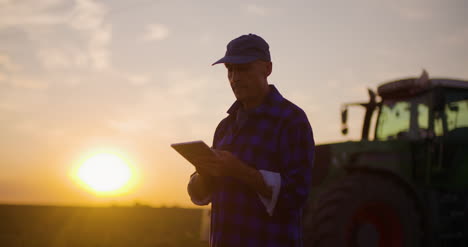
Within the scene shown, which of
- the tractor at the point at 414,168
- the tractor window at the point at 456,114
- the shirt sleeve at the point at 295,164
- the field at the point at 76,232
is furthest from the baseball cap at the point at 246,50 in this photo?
the field at the point at 76,232

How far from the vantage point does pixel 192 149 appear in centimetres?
234

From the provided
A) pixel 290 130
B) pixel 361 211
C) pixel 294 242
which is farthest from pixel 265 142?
pixel 361 211

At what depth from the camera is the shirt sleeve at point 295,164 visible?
7.66 ft

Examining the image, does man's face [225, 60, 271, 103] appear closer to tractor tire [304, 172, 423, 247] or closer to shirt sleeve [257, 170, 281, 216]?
shirt sleeve [257, 170, 281, 216]

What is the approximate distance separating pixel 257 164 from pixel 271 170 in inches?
2.6

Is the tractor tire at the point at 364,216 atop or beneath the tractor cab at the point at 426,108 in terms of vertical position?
beneath

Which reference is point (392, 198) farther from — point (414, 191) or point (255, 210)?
point (255, 210)

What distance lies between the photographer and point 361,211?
Result: 695 cm

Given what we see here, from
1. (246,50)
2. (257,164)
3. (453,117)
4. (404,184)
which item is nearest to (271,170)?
(257,164)

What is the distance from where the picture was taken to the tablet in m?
2.25

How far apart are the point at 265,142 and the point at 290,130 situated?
0.40 feet

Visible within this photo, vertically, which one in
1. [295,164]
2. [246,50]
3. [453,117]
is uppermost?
[453,117]

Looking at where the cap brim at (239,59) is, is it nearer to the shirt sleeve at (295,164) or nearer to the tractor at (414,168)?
the shirt sleeve at (295,164)

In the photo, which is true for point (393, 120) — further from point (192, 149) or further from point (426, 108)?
point (192, 149)
